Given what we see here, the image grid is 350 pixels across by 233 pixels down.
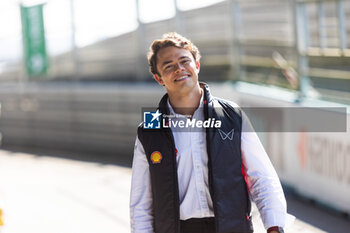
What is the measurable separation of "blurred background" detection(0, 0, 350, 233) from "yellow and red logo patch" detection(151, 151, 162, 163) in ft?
11.0

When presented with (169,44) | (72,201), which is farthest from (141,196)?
(72,201)

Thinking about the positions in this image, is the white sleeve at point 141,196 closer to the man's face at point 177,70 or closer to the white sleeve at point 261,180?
the man's face at point 177,70

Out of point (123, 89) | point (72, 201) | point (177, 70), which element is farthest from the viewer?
point (123, 89)

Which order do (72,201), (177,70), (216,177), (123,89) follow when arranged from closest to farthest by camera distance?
(216,177), (177,70), (72,201), (123,89)

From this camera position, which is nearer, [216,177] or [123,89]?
[216,177]

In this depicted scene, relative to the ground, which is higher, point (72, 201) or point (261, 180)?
point (261, 180)

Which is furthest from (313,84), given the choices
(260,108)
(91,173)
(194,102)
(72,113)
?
(72,113)

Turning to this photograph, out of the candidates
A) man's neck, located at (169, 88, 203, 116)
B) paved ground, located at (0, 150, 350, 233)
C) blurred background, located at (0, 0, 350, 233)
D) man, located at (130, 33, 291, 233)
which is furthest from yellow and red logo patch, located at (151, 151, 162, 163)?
blurred background, located at (0, 0, 350, 233)

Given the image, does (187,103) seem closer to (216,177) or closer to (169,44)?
(169,44)

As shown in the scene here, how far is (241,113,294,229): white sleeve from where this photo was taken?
253cm

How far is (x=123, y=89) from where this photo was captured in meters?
11.1

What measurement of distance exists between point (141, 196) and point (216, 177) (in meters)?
0.38

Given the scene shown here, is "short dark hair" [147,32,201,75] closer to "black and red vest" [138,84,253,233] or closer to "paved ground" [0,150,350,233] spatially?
"black and red vest" [138,84,253,233]

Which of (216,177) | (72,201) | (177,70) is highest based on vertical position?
(177,70)
